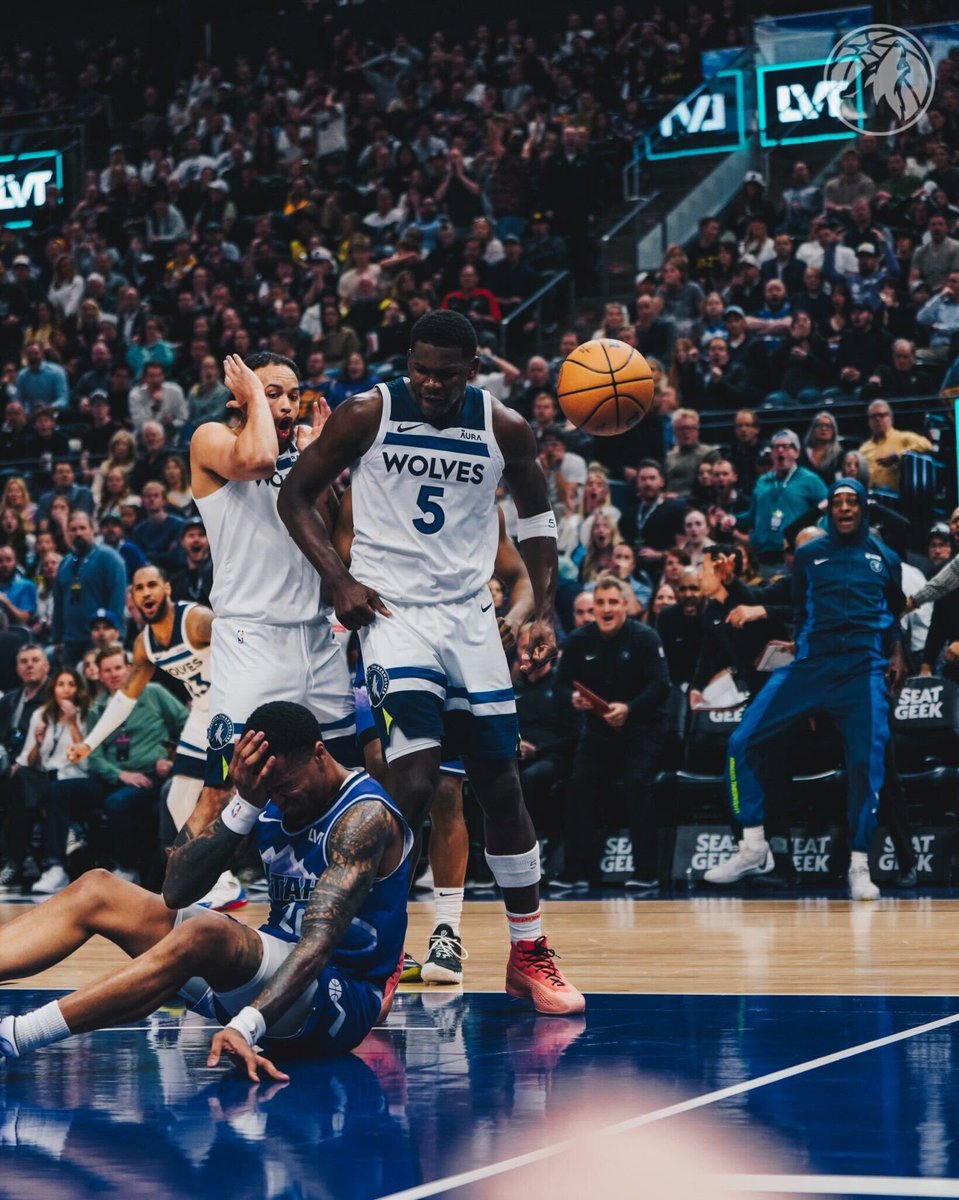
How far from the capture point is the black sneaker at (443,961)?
6.52 m

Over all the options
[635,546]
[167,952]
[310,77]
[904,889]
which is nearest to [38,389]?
[310,77]

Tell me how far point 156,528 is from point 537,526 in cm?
905

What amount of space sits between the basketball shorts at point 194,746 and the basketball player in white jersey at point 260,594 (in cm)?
278

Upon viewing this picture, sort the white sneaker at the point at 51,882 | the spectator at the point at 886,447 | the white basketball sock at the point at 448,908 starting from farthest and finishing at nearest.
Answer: the spectator at the point at 886,447 → the white sneaker at the point at 51,882 → the white basketball sock at the point at 448,908

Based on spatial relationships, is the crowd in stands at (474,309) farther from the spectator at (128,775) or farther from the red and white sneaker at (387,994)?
the red and white sneaker at (387,994)

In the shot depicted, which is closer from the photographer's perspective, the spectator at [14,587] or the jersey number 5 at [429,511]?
the jersey number 5 at [429,511]

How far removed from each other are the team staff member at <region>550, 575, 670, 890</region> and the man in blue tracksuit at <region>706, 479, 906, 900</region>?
0.64 meters

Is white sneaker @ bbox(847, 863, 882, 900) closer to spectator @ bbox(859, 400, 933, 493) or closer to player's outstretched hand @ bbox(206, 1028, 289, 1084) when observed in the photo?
spectator @ bbox(859, 400, 933, 493)

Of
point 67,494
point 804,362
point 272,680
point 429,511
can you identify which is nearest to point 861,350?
point 804,362

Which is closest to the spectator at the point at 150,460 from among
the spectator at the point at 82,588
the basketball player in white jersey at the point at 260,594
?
the spectator at the point at 82,588

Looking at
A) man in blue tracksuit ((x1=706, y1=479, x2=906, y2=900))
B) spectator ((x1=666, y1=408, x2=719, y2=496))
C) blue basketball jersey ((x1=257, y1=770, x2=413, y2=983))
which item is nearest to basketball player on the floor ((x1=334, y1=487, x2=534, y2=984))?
blue basketball jersey ((x1=257, y1=770, x2=413, y2=983))

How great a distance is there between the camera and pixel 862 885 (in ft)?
31.6

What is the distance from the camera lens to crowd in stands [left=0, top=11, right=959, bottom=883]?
1272 centimetres

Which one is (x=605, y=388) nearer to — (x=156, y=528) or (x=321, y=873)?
(x=321, y=873)
